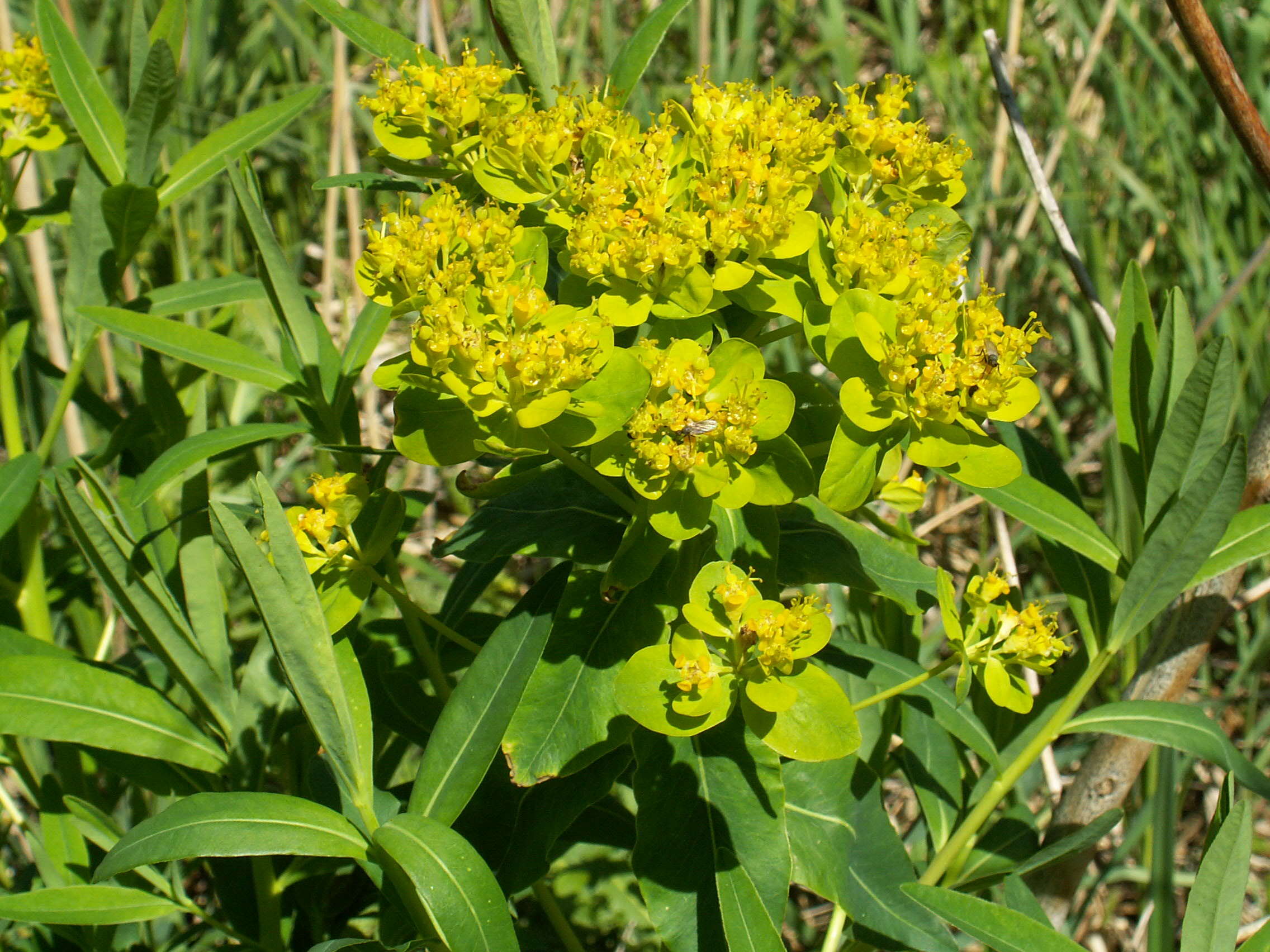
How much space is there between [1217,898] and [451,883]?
2.84 feet

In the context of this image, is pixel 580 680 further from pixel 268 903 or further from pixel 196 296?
pixel 196 296

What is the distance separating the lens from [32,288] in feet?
8.64

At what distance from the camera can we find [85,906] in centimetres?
148

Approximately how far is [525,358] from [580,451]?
28 centimetres

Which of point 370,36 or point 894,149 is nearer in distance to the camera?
point 894,149

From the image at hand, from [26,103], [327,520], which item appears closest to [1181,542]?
[327,520]

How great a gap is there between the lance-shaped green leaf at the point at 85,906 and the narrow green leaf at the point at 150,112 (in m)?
1.05

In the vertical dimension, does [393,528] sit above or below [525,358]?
below

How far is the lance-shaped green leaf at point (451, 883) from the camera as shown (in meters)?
1.12

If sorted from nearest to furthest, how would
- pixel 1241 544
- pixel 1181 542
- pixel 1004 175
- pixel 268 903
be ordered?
pixel 1181 542, pixel 1241 544, pixel 268 903, pixel 1004 175

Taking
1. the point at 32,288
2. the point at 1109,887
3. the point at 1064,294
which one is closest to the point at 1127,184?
the point at 1064,294

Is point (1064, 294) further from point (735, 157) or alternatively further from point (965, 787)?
point (735, 157)

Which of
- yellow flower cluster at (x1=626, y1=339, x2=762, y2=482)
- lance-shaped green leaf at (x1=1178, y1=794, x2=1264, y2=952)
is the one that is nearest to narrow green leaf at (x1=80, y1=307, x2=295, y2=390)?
yellow flower cluster at (x1=626, y1=339, x2=762, y2=482)

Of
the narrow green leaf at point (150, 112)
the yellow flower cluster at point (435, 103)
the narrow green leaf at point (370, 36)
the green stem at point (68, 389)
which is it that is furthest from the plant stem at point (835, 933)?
the narrow green leaf at point (150, 112)
